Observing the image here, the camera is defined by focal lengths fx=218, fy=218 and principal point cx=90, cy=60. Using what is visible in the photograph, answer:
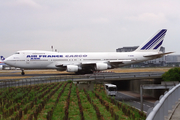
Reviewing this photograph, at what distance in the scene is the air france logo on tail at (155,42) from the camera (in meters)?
45.7

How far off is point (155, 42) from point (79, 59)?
16741 millimetres

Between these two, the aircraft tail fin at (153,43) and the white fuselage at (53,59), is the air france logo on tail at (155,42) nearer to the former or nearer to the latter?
the aircraft tail fin at (153,43)

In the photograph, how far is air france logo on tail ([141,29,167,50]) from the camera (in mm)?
45688

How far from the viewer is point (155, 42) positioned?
45.9 meters

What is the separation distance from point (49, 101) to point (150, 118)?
11.1m

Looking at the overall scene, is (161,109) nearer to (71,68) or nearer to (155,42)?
(71,68)

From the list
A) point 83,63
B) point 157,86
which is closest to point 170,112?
point 157,86

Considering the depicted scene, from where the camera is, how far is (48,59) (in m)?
40.1

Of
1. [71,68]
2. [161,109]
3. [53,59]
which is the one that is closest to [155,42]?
[71,68]

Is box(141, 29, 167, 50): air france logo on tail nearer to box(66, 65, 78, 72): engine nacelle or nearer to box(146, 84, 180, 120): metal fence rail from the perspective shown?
box(66, 65, 78, 72): engine nacelle

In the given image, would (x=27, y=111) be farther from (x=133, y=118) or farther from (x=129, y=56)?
(x=129, y=56)

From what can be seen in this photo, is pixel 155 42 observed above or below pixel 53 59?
above

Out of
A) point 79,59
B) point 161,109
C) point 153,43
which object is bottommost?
point 161,109

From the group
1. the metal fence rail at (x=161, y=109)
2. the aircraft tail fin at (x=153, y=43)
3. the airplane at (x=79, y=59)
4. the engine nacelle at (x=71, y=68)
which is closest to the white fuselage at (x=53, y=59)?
the airplane at (x=79, y=59)
